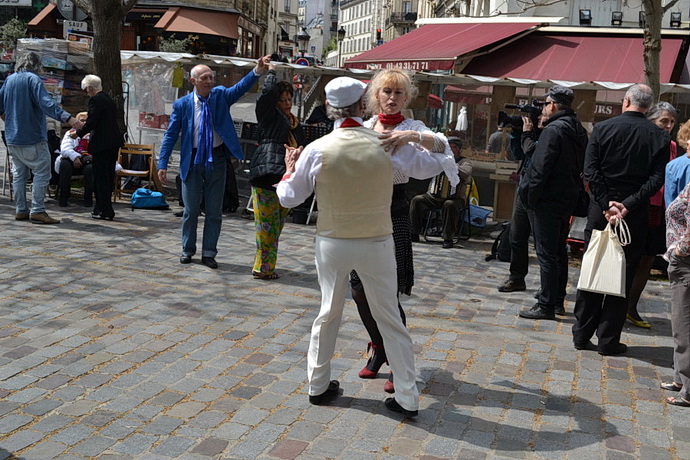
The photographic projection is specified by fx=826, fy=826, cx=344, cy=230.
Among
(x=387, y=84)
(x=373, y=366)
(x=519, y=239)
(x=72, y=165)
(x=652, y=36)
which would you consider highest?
(x=652, y=36)

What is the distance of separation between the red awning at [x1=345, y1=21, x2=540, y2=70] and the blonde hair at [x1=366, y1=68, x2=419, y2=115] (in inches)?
500

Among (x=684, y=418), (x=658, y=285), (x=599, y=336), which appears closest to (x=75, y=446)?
(x=684, y=418)

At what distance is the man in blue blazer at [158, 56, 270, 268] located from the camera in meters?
8.13

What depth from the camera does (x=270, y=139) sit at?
771 centimetres

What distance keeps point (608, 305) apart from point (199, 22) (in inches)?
1191

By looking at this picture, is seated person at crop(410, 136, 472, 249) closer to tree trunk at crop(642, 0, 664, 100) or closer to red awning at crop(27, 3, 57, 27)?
tree trunk at crop(642, 0, 664, 100)

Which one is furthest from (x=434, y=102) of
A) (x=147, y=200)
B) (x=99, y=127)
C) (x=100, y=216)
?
(x=100, y=216)

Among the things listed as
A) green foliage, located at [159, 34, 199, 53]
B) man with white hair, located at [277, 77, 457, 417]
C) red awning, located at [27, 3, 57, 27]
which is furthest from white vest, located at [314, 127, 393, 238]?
red awning, located at [27, 3, 57, 27]

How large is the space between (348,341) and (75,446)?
242 centimetres

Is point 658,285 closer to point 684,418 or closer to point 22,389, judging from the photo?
point 684,418

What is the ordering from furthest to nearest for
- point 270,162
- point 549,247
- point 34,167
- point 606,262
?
point 34,167 → point 270,162 → point 549,247 → point 606,262

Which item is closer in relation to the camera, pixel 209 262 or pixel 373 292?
pixel 373 292

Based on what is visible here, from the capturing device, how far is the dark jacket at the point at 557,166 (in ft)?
22.6

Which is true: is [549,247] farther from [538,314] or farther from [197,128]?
[197,128]
